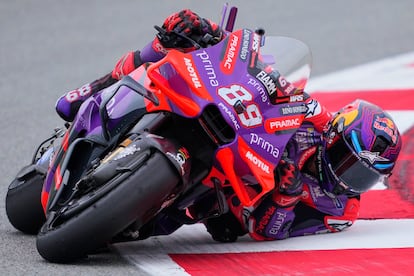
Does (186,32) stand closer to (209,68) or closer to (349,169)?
(209,68)

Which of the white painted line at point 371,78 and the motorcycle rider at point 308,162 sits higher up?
the motorcycle rider at point 308,162

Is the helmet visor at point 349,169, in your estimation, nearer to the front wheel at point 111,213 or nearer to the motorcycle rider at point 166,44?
the motorcycle rider at point 166,44

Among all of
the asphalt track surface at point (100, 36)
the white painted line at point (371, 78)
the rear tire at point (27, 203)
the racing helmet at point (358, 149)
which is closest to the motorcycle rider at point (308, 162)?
the racing helmet at point (358, 149)

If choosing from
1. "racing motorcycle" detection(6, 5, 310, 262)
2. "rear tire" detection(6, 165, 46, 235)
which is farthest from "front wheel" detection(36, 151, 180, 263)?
"rear tire" detection(6, 165, 46, 235)

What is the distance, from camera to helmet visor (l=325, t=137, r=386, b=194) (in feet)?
19.7

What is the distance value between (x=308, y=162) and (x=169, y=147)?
1223 millimetres

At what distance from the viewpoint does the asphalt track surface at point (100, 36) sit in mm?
9508

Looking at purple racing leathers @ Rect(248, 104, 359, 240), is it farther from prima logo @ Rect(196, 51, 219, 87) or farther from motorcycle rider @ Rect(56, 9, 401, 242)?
prima logo @ Rect(196, 51, 219, 87)

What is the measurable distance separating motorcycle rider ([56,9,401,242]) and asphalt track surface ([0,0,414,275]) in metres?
2.20

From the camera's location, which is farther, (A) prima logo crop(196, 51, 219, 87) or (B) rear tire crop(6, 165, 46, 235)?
(B) rear tire crop(6, 165, 46, 235)

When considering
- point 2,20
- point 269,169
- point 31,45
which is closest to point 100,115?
point 269,169

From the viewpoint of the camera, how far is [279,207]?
5980 mm

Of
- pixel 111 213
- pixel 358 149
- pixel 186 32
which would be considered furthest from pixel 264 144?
pixel 111 213

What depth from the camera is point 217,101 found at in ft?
17.8
